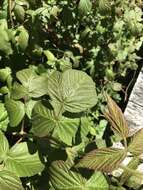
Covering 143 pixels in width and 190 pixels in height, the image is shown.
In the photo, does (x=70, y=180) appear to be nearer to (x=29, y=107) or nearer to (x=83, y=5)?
(x=29, y=107)

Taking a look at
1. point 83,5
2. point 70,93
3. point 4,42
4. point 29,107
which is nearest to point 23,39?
point 4,42

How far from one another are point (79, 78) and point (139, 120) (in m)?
0.89

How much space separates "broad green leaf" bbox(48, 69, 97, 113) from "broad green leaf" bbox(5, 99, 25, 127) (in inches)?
7.2

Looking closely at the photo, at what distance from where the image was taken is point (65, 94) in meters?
1.44

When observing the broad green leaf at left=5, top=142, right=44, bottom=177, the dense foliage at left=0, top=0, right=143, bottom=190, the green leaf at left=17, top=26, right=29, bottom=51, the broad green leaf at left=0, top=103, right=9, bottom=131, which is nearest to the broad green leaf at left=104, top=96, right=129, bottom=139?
the dense foliage at left=0, top=0, right=143, bottom=190

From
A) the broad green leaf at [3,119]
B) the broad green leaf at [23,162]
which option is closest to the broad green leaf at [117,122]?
the broad green leaf at [23,162]

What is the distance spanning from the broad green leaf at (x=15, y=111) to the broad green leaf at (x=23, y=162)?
0.10 m

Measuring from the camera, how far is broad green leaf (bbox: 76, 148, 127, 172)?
1.29 m

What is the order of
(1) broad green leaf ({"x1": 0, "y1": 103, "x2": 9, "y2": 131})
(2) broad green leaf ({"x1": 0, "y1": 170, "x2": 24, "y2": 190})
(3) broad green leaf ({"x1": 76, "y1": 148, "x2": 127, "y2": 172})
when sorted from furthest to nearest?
(1) broad green leaf ({"x1": 0, "y1": 103, "x2": 9, "y2": 131}) < (2) broad green leaf ({"x1": 0, "y1": 170, "x2": 24, "y2": 190}) < (3) broad green leaf ({"x1": 76, "y1": 148, "x2": 127, "y2": 172})

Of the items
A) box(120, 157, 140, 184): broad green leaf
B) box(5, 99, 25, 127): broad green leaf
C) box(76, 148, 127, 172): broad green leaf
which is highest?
box(76, 148, 127, 172): broad green leaf

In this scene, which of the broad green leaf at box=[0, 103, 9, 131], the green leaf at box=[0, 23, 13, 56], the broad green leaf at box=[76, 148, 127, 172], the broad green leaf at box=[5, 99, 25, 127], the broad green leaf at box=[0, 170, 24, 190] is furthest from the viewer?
the green leaf at box=[0, 23, 13, 56]

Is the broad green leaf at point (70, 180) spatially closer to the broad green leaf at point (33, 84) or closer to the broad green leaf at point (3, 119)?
the broad green leaf at point (33, 84)

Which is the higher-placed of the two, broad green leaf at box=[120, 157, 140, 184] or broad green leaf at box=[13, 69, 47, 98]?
broad green leaf at box=[13, 69, 47, 98]

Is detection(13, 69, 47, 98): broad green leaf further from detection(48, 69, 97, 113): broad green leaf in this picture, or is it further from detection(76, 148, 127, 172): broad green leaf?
detection(76, 148, 127, 172): broad green leaf
